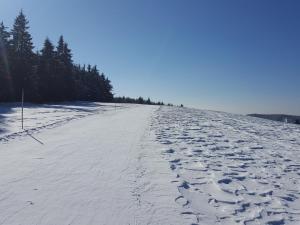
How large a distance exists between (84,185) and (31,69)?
41438 millimetres

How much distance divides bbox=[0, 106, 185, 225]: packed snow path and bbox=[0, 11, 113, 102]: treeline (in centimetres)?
3341

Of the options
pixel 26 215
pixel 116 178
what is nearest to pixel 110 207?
pixel 26 215

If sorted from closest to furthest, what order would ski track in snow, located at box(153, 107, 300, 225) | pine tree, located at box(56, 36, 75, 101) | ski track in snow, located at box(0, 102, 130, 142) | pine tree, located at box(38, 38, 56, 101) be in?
ski track in snow, located at box(153, 107, 300, 225) → ski track in snow, located at box(0, 102, 130, 142) → pine tree, located at box(38, 38, 56, 101) → pine tree, located at box(56, 36, 75, 101)

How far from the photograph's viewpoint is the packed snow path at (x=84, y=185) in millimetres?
4871

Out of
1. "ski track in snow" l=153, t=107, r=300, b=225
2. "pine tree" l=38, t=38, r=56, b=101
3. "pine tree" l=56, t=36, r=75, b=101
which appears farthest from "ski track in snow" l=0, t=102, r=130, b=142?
"pine tree" l=56, t=36, r=75, b=101

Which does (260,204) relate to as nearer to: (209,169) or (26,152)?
(209,169)

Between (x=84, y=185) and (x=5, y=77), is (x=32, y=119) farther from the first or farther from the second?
(x=5, y=77)

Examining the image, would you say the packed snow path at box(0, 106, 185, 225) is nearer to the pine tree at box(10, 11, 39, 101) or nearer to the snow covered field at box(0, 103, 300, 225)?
the snow covered field at box(0, 103, 300, 225)

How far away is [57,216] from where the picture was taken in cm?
479

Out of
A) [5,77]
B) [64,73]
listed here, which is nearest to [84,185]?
[5,77]

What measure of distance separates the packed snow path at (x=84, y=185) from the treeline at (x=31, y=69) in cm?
3341

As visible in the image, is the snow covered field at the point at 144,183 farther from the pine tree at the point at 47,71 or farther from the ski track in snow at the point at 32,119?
the pine tree at the point at 47,71

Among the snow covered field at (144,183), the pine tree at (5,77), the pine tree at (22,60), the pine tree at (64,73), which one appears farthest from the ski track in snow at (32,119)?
the pine tree at (64,73)

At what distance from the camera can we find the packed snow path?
4.87 meters
